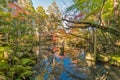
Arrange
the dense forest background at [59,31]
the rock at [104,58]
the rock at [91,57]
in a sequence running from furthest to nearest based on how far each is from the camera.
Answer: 1. the rock at [104,58]
2. the rock at [91,57]
3. the dense forest background at [59,31]

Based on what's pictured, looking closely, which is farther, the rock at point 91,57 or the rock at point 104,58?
the rock at point 104,58

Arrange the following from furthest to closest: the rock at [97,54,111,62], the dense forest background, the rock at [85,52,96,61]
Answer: the rock at [97,54,111,62] → the rock at [85,52,96,61] → the dense forest background

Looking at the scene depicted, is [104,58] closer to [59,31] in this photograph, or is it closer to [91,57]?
[91,57]

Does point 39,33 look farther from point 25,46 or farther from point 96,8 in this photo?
point 96,8

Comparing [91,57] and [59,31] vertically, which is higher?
[59,31]

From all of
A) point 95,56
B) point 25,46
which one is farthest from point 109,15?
point 25,46

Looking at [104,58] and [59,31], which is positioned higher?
[59,31]

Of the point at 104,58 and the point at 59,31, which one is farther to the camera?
the point at 104,58

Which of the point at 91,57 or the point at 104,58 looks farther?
the point at 104,58

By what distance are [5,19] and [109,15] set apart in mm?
7033

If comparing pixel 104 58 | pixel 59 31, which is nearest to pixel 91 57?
pixel 104 58

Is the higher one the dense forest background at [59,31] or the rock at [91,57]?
the dense forest background at [59,31]

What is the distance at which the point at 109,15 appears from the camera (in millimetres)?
15078

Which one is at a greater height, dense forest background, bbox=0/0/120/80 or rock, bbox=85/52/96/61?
dense forest background, bbox=0/0/120/80
